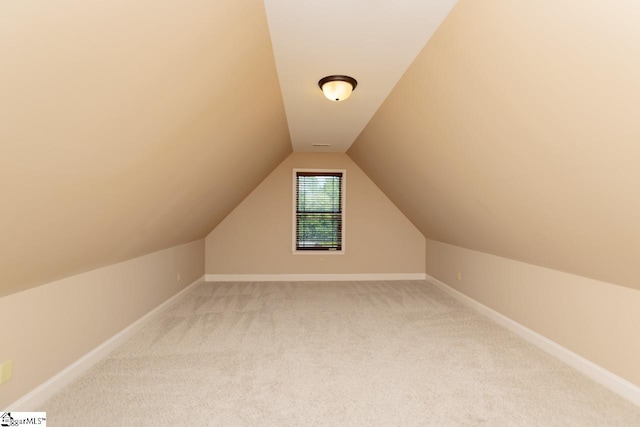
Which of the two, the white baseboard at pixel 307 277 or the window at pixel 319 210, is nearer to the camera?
the white baseboard at pixel 307 277

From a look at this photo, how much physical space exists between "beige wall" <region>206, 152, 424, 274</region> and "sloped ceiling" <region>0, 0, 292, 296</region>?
2832 millimetres

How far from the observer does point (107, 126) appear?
1518mm

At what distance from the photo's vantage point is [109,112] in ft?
4.79

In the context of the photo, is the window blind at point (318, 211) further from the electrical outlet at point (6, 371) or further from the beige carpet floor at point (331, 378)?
the electrical outlet at point (6, 371)

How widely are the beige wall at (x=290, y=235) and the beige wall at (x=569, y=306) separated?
1809mm

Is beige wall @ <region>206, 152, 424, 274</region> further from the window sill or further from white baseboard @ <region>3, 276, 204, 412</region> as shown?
white baseboard @ <region>3, 276, 204, 412</region>

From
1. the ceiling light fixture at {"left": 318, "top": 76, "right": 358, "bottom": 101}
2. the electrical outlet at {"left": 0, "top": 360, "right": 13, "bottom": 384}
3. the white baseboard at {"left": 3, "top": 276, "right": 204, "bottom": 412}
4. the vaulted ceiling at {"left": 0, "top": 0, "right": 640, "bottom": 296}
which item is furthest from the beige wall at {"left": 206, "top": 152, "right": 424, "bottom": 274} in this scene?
the electrical outlet at {"left": 0, "top": 360, "right": 13, "bottom": 384}

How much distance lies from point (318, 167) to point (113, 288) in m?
3.73

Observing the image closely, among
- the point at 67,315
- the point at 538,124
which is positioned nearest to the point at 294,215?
the point at 67,315

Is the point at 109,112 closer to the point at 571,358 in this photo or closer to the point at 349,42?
the point at 349,42

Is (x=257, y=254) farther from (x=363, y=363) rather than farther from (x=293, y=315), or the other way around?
(x=363, y=363)

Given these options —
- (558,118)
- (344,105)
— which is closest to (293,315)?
(344,105)

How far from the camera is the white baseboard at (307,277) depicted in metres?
5.78

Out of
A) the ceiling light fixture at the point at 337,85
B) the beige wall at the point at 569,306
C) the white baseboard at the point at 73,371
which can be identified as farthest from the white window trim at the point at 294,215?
the ceiling light fixture at the point at 337,85
